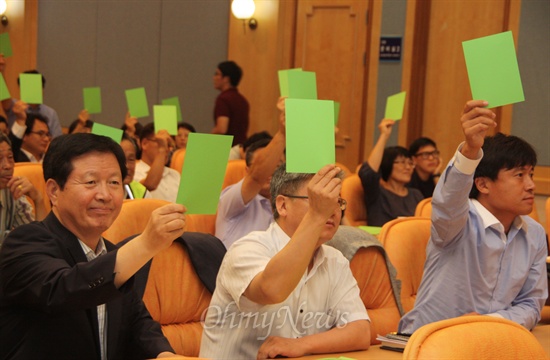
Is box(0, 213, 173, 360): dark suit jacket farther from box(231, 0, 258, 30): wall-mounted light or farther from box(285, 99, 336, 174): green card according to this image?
box(231, 0, 258, 30): wall-mounted light

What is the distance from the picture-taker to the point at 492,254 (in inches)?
114

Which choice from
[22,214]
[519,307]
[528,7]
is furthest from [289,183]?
[528,7]

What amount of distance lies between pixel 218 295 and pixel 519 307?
45.0 inches

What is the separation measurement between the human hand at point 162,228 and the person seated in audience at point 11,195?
2347 millimetres

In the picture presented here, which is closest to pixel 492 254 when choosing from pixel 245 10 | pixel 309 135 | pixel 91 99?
pixel 309 135

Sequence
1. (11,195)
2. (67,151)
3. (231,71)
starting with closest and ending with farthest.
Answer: (67,151)
(11,195)
(231,71)

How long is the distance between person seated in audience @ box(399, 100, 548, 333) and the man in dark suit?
1102 millimetres

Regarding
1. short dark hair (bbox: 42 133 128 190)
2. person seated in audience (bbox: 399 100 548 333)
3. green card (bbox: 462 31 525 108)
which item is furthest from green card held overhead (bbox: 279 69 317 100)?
short dark hair (bbox: 42 133 128 190)

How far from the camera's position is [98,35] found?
10688 mm

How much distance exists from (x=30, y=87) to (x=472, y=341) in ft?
19.7

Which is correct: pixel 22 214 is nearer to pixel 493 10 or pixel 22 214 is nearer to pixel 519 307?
pixel 519 307

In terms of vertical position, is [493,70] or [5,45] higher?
[5,45]

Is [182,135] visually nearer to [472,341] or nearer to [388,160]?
[388,160]

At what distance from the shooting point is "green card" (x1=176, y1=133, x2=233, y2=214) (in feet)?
6.50
